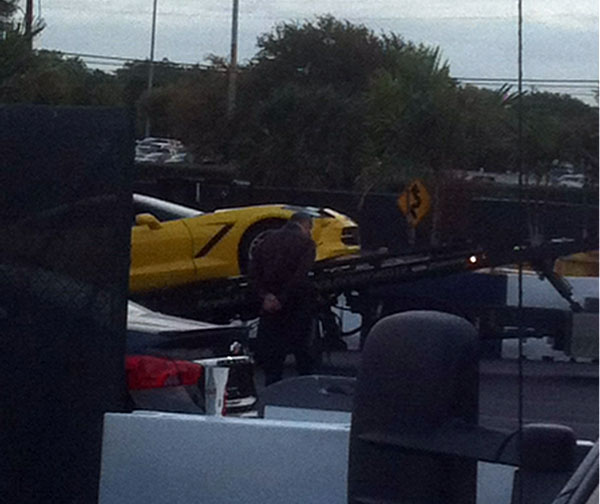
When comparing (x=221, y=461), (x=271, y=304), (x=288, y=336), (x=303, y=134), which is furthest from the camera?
(x=271, y=304)

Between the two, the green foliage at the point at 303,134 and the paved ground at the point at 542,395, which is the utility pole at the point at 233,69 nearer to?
the green foliage at the point at 303,134

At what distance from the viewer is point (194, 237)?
5141 millimetres

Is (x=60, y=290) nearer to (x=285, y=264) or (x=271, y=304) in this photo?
(x=285, y=264)

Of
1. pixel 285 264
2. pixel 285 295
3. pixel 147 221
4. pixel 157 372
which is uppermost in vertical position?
pixel 147 221

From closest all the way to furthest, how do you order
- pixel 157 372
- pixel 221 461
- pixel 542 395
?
pixel 542 395 < pixel 221 461 < pixel 157 372

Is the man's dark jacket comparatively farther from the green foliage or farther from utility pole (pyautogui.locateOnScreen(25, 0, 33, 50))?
utility pole (pyautogui.locateOnScreen(25, 0, 33, 50))

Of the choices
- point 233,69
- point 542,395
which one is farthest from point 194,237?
point 542,395

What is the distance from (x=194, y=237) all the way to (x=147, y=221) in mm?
392

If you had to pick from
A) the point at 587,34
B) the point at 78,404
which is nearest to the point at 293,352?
the point at 78,404

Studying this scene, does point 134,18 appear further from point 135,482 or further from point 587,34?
point 587,34

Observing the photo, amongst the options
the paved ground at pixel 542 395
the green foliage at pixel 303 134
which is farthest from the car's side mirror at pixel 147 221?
the paved ground at pixel 542 395

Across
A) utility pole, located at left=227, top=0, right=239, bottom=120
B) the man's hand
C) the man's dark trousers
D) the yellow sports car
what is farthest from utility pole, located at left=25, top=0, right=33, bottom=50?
the man's hand

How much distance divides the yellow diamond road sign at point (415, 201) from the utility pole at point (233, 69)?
1.59ft

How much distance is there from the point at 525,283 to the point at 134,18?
1.36m
